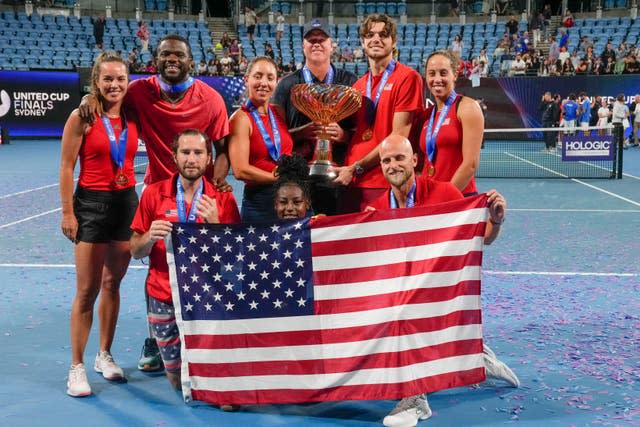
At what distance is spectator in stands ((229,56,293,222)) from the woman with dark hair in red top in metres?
0.92

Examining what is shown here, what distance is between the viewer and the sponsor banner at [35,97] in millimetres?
25641

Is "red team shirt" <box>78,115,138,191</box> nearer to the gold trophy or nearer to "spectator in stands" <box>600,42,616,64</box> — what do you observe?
the gold trophy

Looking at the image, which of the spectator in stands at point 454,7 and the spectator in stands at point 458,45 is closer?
the spectator in stands at point 458,45

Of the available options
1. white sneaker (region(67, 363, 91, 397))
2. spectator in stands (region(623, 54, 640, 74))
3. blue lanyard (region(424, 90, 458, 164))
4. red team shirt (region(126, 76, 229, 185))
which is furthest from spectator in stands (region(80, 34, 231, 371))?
spectator in stands (region(623, 54, 640, 74))

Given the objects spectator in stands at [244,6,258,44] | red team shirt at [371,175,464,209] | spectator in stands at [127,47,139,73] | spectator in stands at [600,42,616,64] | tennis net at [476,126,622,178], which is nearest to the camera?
red team shirt at [371,175,464,209]

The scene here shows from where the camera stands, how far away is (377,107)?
4641 millimetres

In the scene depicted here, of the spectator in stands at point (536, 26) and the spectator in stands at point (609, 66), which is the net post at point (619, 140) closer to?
the spectator in stands at point (609, 66)

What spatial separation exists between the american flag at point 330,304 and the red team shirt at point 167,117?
2.59 ft

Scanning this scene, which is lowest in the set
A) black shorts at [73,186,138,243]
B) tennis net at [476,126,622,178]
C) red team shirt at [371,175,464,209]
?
tennis net at [476,126,622,178]

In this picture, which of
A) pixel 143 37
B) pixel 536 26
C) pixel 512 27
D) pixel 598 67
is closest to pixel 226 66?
pixel 143 37

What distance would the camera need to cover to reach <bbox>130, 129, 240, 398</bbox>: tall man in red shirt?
4.23 metres

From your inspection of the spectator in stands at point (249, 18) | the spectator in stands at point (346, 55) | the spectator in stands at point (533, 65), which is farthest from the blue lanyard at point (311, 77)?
the spectator in stands at point (249, 18)

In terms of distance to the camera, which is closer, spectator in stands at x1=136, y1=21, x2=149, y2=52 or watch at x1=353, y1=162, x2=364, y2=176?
watch at x1=353, y1=162, x2=364, y2=176

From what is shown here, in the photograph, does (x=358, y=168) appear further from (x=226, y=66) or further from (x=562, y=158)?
(x=226, y=66)
